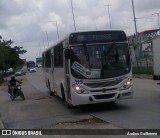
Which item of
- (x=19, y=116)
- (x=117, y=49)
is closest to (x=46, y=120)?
(x=19, y=116)

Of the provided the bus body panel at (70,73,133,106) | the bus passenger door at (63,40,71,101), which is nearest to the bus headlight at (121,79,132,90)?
the bus body panel at (70,73,133,106)

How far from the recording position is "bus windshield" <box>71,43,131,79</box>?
1402cm

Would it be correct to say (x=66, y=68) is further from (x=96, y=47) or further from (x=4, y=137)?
(x=4, y=137)

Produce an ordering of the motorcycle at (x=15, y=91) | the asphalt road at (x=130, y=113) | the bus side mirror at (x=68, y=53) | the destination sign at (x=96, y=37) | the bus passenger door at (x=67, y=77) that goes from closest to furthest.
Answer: the asphalt road at (x=130, y=113), the bus side mirror at (x=68, y=53), the destination sign at (x=96, y=37), the bus passenger door at (x=67, y=77), the motorcycle at (x=15, y=91)

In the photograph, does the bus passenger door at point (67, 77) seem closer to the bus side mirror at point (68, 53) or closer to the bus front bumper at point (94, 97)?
the bus side mirror at point (68, 53)

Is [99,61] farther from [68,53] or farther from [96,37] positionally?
[68,53]

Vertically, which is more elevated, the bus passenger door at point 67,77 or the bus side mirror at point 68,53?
the bus side mirror at point 68,53

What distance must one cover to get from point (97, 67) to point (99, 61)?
0.74 ft

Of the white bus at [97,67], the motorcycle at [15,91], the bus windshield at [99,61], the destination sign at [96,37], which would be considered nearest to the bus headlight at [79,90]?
the white bus at [97,67]

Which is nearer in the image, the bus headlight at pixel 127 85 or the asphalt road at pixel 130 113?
the asphalt road at pixel 130 113

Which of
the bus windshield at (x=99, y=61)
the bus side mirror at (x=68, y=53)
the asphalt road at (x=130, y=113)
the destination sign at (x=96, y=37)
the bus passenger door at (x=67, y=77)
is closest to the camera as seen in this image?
Answer: the asphalt road at (x=130, y=113)

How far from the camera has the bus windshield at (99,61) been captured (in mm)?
14016

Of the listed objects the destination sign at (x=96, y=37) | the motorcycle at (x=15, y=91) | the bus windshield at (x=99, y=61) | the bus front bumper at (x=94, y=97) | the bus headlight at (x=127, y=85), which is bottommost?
the motorcycle at (x=15, y=91)

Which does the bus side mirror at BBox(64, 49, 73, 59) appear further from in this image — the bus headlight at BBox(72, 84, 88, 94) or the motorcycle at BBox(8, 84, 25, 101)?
the motorcycle at BBox(8, 84, 25, 101)
